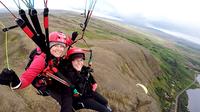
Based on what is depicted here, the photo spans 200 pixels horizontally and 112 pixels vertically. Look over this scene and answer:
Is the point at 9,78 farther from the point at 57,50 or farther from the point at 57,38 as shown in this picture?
the point at 57,38

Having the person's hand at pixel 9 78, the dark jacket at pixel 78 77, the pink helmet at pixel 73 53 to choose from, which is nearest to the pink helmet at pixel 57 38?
the pink helmet at pixel 73 53

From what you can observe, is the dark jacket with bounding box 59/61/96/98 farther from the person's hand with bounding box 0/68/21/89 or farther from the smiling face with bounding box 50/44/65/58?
the person's hand with bounding box 0/68/21/89

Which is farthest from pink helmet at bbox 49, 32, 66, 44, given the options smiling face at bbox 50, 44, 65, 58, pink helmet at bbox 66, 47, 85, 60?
pink helmet at bbox 66, 47, 85, 60

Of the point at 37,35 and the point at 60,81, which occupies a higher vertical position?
the point at 37,35

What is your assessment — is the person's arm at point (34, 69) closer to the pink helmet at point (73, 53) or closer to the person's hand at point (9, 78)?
the person's hand at point (9, 78)

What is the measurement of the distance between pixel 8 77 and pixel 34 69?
1.23 m

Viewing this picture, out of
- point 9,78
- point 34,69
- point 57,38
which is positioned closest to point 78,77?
point 57,38

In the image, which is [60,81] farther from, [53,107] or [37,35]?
[53,107]

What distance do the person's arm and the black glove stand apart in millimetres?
534

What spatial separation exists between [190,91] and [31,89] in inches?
4868

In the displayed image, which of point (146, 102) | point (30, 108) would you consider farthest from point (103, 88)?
point (30, 108)

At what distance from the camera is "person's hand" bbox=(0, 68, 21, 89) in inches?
292

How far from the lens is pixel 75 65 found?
1012 centimetres

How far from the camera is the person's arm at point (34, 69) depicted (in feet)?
27.5
